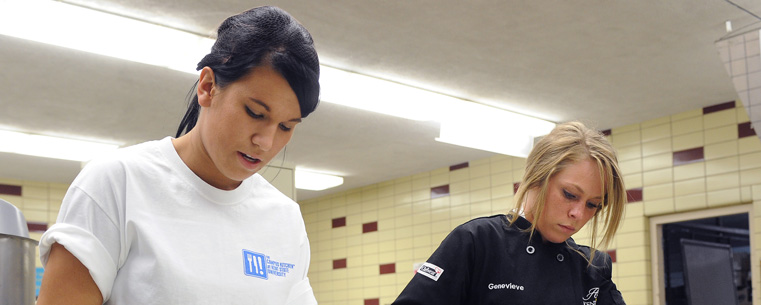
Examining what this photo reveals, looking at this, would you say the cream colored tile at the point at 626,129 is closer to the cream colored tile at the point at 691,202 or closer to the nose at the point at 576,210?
the cream colored tile at the point at 691,202

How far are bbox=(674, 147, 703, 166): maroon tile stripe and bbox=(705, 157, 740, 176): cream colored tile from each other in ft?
0.30

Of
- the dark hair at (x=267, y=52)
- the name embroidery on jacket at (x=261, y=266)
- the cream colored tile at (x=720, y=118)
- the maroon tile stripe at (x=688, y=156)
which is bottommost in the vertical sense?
the name embroidery on jacket at (x=261, y=266)

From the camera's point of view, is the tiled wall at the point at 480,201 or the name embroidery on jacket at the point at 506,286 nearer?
the name embroidery on jacket at the point at 506,286

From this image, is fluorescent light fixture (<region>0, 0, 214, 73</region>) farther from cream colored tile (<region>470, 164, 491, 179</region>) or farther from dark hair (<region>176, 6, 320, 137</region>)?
cream colored tile (<region>470, 164, 491, 179</region>)

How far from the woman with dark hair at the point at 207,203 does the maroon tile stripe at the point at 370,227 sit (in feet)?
26.4

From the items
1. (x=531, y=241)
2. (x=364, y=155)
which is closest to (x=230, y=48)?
(x=531, y=241)

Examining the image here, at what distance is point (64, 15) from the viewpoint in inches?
168

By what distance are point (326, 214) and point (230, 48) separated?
A: 8922 mm

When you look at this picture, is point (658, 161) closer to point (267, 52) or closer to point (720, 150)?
point (720, 150)

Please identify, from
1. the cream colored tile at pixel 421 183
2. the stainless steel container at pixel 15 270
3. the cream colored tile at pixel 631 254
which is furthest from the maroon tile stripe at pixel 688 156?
the stainless steel container at pixel 15 270

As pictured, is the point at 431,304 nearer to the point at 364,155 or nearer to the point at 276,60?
the point at 276,60

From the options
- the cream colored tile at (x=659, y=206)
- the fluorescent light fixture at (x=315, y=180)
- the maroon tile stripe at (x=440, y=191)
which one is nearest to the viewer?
the cream colored tile at (x=659, y=206)

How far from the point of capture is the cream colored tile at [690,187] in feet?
20.4

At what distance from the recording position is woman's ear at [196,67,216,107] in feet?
3.60
